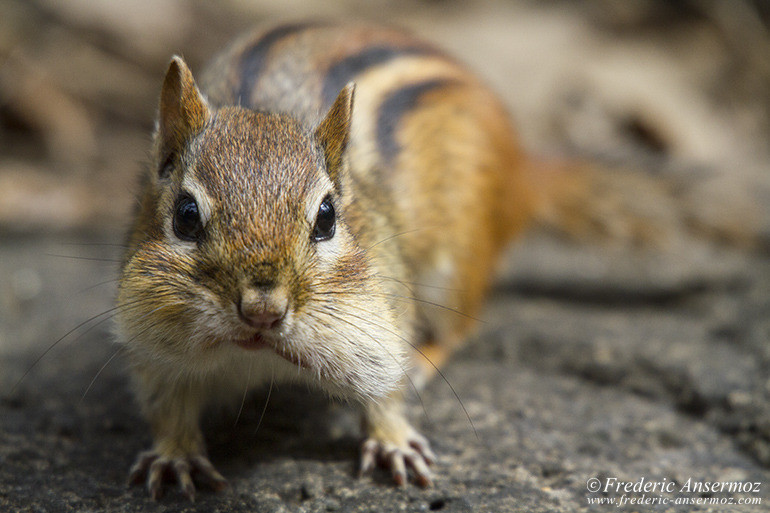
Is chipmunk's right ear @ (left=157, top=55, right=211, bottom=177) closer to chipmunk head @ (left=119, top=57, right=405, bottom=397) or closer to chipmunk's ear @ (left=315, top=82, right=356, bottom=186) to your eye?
chipmunk head @ (left=119, top=57, right=405, bottom=397)

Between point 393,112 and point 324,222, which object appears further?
point 393,112

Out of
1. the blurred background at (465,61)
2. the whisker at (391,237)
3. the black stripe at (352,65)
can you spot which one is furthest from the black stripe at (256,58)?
the blurred background at (465,61)

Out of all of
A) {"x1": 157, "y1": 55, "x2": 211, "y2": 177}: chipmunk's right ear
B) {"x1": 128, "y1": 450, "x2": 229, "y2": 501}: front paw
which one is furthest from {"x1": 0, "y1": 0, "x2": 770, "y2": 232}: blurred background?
{"x1": 128, "y1": 450, "x2": 229, "y2": 501}: front paw

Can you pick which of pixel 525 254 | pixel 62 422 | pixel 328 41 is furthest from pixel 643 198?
pixel 62 422

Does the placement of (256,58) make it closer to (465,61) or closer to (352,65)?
(352,65)

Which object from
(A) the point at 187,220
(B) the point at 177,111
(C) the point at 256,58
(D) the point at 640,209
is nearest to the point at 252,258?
(A) the point at 187,220

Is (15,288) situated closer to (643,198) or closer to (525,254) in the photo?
(525,254)
